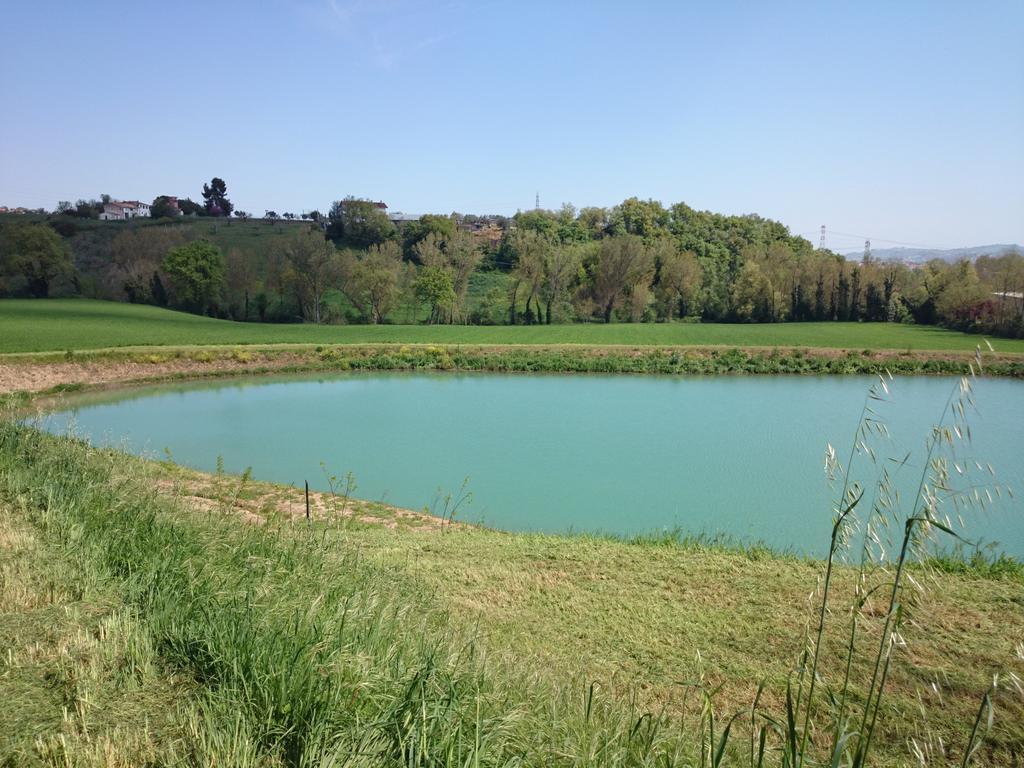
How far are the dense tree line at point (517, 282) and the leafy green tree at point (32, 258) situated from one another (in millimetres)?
93

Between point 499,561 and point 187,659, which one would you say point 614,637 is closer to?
point 499,561

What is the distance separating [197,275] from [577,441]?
43.8 metres

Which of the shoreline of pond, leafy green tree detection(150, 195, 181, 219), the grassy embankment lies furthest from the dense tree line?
the grassy embankment

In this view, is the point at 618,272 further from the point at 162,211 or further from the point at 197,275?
the point at 162,211

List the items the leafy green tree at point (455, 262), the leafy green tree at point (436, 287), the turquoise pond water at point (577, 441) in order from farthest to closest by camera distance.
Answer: the leafy green tree at point (455, 262), the leafy green tree at point (436, 287), the turquoise pond water at point (577, 441)

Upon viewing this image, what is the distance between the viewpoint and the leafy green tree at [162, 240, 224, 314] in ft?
175

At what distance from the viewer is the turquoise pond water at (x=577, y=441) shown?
13.0 metres

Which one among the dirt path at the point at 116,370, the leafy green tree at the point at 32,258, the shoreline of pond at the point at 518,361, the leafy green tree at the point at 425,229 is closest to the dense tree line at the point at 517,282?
the leafy green tree at the point at 32,258

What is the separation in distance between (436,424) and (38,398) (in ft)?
50.3

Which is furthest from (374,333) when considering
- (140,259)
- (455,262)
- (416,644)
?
(416,644)

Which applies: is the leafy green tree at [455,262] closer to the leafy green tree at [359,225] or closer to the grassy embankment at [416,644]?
the leafy green tree at [359,225]

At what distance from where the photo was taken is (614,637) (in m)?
6.42

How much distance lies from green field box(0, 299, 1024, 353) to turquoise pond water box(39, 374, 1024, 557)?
31.5 feet

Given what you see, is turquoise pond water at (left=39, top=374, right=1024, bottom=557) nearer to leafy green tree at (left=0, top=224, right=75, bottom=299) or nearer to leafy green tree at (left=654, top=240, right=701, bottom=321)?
leafy green tree at (left=654, top=240, right=701, bottom=321)
